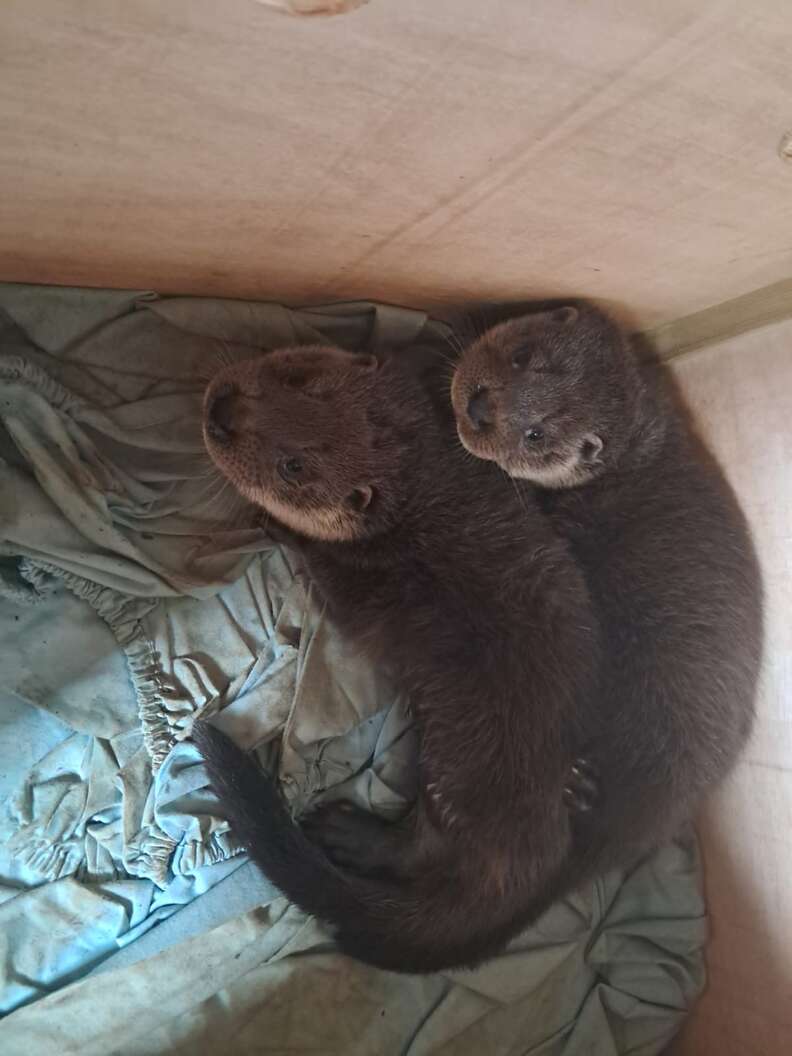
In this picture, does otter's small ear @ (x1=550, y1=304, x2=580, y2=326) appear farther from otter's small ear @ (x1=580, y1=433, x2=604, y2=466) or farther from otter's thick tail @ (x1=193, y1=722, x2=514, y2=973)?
otter's thick tail @ (x1=193, y1=722, x2=514, y2=973)

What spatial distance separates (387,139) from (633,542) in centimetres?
123

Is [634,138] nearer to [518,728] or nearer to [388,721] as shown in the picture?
[518,728]

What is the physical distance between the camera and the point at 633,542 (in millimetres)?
2066

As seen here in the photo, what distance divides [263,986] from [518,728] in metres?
0.93

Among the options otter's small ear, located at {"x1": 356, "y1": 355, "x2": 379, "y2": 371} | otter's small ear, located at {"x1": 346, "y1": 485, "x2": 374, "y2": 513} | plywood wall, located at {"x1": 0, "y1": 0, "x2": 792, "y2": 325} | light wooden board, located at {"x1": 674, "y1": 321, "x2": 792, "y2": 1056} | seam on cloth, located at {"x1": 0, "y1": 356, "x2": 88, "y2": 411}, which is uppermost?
plywood wall, located at {"x1": 0, "y1": 0, "x2": 792, "y2": 325}

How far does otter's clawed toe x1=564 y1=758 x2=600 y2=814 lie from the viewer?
1936mm

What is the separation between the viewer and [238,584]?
6.78ft

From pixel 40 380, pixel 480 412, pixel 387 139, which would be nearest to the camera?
pixel 387 139

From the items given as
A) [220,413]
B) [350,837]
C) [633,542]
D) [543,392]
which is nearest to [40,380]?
[220,413]

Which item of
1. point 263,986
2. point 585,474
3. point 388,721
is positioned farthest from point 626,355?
point 263,986

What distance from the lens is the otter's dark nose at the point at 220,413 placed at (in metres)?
1.83

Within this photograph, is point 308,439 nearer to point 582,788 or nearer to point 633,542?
point 633,542

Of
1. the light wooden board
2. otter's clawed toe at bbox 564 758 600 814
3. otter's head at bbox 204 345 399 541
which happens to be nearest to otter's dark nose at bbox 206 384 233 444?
otter's head at bbox 204 345 399 541

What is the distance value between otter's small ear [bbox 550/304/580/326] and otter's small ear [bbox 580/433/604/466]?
11.4 inches
